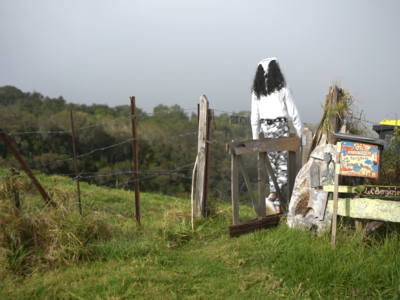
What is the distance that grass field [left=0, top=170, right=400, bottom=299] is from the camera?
3.39 m

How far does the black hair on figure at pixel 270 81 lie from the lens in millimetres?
6281

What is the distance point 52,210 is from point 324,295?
133 inches

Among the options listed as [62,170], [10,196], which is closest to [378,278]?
[10,196]

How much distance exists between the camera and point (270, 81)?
6344 millimetres

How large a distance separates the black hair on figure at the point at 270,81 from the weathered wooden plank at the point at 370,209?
9.16 ft

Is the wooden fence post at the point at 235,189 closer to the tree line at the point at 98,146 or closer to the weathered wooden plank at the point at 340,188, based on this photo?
the weathered wooden plank at the point at 340,188

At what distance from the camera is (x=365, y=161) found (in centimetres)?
409

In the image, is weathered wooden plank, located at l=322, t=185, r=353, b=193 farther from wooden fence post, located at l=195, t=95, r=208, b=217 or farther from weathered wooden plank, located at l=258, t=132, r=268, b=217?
wooden fence post, located at l=195, t=95, r=208, b=217

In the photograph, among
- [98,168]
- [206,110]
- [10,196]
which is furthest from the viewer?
[98,168]

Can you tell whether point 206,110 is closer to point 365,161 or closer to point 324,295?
point 365,161

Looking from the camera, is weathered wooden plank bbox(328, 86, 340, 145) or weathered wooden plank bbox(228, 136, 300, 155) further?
weathered wooden plank bbox(228, 136, 300, 155)

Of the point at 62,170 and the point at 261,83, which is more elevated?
the point at 261,83

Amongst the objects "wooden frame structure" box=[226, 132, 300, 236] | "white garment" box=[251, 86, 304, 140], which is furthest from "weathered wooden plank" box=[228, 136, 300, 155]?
"white garment" box=[251, 86, 304, 140]

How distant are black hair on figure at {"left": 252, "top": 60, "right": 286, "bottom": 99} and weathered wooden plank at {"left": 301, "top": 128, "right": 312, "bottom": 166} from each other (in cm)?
138
